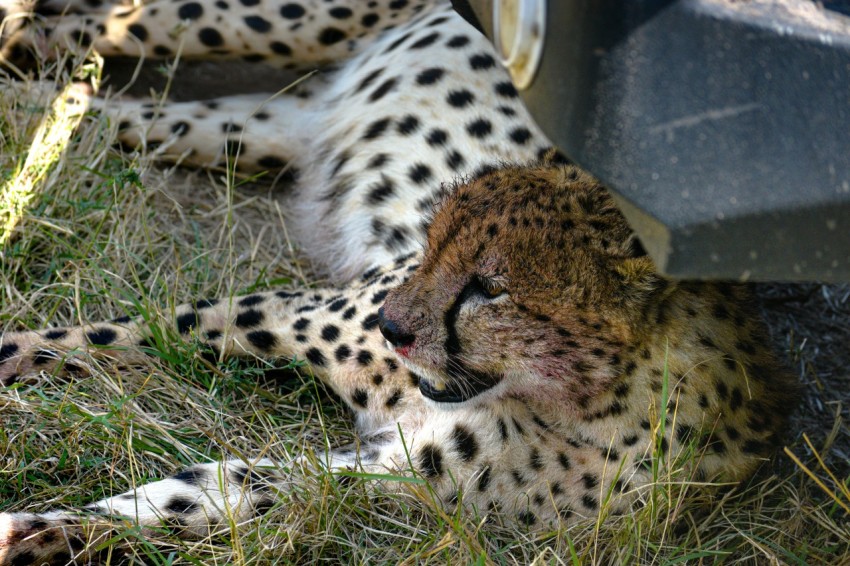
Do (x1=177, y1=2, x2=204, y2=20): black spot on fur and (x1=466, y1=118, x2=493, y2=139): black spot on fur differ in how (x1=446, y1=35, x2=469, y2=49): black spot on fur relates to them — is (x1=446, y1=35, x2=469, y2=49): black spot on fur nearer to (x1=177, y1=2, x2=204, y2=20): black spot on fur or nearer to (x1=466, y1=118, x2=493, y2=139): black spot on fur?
(x1=466, y1=118, x2=493, y2=139): black spot on fur

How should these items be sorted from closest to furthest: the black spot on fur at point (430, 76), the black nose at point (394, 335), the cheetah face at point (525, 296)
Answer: the cheetah face at point (525, 296)
the black nose at point (394, 335)
the black spot on fur at point (430, 76)

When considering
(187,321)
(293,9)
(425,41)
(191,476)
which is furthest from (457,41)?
(191,476)

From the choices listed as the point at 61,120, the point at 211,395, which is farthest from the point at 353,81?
the point at 211,395

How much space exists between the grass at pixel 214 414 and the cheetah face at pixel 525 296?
0.33m

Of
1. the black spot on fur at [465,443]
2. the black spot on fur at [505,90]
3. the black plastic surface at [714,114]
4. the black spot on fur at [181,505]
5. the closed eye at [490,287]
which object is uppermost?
the black plastic surface at [714,114]

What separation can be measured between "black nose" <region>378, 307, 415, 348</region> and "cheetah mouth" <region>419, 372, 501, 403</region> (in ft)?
0.49

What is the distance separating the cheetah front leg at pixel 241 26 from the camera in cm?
432

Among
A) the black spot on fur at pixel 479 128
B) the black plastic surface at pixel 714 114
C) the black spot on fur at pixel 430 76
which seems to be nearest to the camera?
the black plastic surface at pixel 714 114

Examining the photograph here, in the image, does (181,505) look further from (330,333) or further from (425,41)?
(425,41)

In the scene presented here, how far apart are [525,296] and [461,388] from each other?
1.03ft

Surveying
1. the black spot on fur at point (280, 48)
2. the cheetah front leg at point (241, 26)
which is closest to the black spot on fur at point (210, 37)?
Answer: the cheetah front leg at point (241, 26)

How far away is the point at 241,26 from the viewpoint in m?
4.34

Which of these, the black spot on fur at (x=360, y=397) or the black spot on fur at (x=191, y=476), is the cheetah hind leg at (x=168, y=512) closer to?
the black spot on fur at (x=191, y=476)

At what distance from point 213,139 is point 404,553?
2.18 meters
